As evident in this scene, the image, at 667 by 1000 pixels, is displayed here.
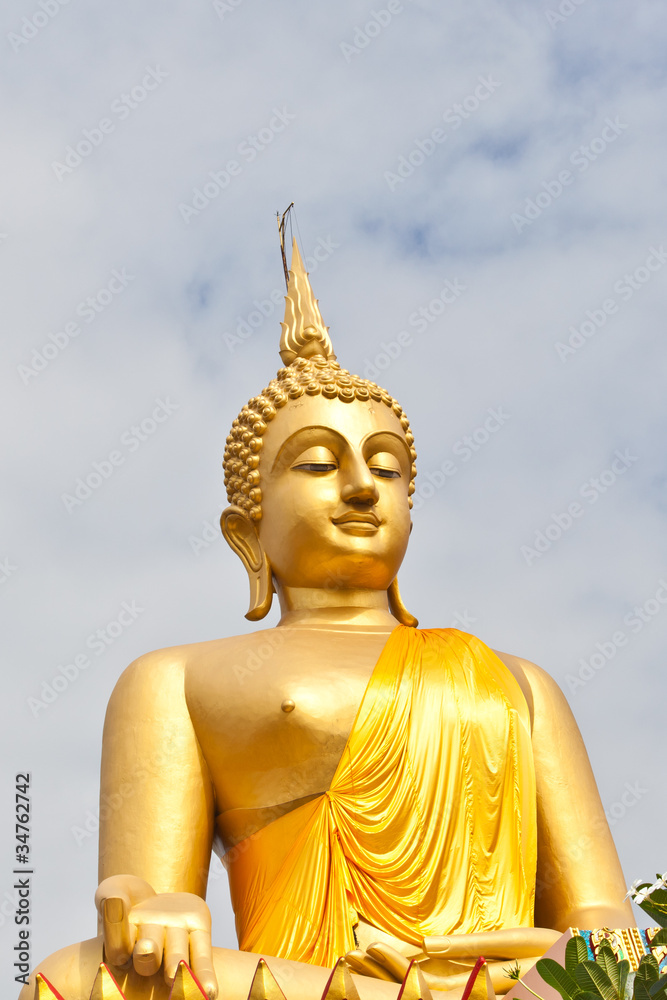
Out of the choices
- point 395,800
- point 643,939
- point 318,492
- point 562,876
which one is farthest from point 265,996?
point 318,492

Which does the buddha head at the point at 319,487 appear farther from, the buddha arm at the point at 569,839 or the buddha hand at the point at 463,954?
the buddha hand at the point at 463,954

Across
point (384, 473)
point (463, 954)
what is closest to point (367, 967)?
point (463, 954)

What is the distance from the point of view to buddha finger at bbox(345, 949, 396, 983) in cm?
589

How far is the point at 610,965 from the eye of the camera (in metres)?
3.63

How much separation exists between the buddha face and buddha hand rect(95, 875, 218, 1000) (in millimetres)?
2509

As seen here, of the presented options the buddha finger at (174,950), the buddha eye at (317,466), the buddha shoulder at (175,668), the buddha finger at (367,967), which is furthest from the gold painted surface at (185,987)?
the buddha eye at (317,466)

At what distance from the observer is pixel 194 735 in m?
7.09

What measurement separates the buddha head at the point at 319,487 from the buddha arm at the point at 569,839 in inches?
46.5

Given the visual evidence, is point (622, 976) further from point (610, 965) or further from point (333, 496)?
point (333, 496)

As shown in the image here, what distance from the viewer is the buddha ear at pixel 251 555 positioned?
8.05 metres

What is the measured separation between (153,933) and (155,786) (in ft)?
→ 4.86

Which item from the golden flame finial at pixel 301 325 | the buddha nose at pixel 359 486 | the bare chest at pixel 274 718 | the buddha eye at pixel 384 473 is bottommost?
the bare chest at pixel 274 718

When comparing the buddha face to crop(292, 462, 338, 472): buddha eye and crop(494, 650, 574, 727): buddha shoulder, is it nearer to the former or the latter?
crop(292, 462, 338, 472): buddha eye

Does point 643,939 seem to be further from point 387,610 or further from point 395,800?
point 387,610
